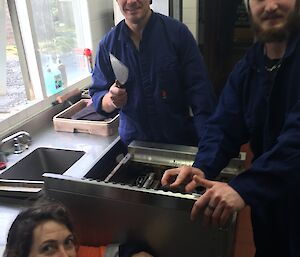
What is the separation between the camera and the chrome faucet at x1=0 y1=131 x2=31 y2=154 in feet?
5.14

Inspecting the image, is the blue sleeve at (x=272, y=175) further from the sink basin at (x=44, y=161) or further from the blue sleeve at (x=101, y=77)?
the sink basin at (x=44, y=161)

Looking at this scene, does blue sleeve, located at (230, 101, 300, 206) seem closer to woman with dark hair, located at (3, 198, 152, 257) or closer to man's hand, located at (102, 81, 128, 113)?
woman with dark hair, located at (3, 198, 152, 257)

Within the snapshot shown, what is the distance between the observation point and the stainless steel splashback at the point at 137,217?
34.4 inches

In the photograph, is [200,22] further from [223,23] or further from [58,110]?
[58,110]

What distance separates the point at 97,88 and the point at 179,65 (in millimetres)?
394

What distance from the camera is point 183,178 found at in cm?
96

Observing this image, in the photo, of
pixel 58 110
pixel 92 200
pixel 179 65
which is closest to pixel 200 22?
pixel 58 110

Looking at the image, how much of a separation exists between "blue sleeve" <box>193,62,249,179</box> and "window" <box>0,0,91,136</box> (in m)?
1.07

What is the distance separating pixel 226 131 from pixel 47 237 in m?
0.64

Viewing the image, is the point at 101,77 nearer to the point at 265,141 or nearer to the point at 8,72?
the point at 8,72

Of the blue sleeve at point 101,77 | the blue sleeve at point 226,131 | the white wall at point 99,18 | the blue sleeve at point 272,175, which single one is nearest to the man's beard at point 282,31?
the blue sleeve at point 226,131

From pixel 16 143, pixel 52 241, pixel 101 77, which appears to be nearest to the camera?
pixel 52 241

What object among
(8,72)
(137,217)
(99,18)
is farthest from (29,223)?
(99,18)

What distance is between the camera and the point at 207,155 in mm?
1063
